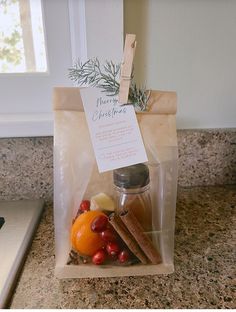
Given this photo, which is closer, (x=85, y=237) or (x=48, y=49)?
(x=85, y=237)

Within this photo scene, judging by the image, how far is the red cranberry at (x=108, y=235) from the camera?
50 cm

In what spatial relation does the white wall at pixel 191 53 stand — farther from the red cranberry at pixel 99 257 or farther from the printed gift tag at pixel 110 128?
the red cranberry at pixel 99 257

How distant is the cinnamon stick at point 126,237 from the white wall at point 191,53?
39cm

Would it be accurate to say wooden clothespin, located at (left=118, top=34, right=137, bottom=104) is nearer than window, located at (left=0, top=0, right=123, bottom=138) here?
Yes

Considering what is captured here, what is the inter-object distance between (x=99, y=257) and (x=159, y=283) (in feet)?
0.36

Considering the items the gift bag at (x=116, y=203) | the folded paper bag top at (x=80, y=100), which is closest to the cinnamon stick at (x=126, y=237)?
the gift bag at (x=116, y=203)

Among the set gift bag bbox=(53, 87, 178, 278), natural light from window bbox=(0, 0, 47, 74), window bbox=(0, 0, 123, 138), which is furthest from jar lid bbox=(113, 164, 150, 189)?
natural light from window bbox=(0, 0, 47, 74)

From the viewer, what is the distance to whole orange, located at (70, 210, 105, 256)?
0.50 m

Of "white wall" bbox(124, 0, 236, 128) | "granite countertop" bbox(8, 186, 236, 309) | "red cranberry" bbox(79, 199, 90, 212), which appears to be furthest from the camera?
"white wall" bbox(124, 0, 236, 128)

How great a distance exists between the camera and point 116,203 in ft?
1.82

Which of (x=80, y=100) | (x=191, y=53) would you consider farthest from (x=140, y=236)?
(x=191, y=53)

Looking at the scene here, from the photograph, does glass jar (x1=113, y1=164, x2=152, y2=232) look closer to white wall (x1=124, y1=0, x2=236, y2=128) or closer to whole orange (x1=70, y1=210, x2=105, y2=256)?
whole orange (x1=70, y1=210, x2=105, y2=256)

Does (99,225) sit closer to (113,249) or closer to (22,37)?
(113,249)

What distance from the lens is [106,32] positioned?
0.66 metres
